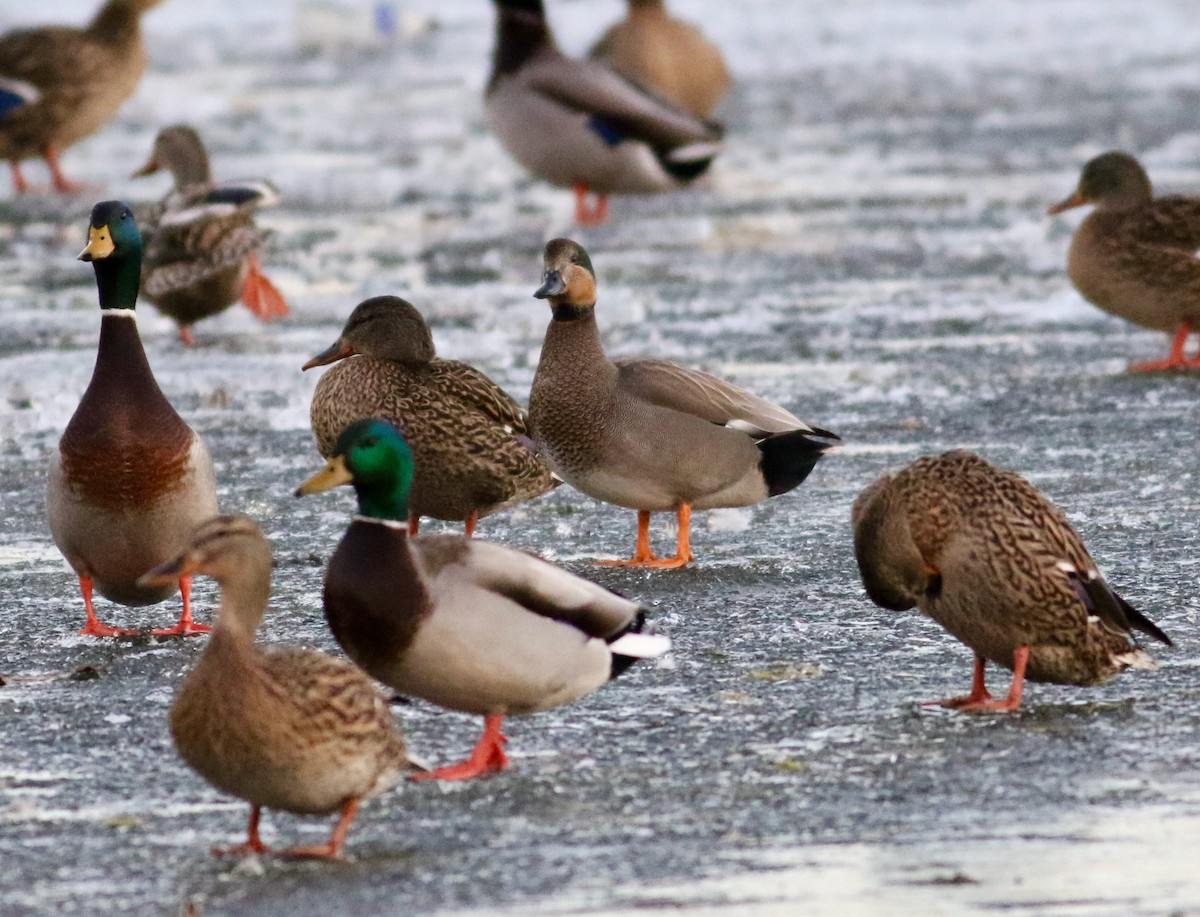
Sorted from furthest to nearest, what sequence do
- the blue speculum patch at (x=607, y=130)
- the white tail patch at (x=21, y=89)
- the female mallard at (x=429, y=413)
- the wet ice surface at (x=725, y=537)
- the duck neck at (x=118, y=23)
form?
the duck neck at (x=118, y=23) < the white tail patch at (x=21, y=89) < the blue speculum patch at (x=607, y=130) < the female mallard at (x=429, y=413) < the wet ice surface at (x=725, y=537)

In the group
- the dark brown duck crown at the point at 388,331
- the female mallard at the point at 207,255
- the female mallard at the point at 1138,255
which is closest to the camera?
the dark brown duck crown at the point at 388,331

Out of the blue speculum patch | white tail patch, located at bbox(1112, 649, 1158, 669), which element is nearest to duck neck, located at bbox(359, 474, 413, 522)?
white tail patch, located at bbox(1112, 649, 1158, 669)

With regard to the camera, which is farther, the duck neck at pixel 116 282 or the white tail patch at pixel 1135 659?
the duck neck at pixel 116 282

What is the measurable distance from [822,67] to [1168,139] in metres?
6.08

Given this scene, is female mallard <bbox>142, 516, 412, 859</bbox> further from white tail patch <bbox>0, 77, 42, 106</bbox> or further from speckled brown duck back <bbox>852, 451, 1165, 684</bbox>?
white tail patch <bbox>0, 77, 42, 106</bbox>

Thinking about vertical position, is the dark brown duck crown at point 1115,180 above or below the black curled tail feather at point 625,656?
above

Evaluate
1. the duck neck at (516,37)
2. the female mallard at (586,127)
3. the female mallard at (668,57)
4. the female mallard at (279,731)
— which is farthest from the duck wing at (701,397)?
the female mallard at (668,57)

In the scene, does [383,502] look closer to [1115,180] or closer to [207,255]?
[207,255]

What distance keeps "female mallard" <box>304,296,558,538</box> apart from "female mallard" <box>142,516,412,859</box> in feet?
7.29

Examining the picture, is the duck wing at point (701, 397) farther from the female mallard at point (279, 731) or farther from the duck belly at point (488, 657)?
the female mallard at point (279, 731)

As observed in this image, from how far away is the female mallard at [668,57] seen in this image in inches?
648

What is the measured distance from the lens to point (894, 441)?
7.60 meters

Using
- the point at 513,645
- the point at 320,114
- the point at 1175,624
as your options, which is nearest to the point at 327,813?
the point at 513,645

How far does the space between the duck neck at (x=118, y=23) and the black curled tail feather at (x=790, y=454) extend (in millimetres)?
9763
